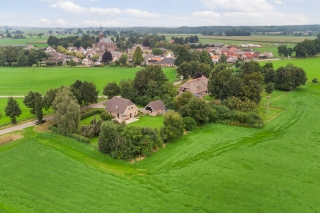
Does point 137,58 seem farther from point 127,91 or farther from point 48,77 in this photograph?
point 127,91

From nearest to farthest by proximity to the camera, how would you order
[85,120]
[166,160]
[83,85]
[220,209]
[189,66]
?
[220,209] → [166,160] → [85,120] → [83,85] → [189,66]

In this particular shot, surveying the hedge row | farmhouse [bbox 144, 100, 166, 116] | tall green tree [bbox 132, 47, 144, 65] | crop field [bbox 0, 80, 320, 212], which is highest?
tall green tree [bbox 132, 47, 144, 65]

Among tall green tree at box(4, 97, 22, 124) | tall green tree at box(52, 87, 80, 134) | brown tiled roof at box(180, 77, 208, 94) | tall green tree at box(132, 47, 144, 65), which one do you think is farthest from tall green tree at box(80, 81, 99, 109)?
tall green tree at box(132, 47, 144, 65)

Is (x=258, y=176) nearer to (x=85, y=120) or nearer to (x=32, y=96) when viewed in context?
(x=85, y=120)

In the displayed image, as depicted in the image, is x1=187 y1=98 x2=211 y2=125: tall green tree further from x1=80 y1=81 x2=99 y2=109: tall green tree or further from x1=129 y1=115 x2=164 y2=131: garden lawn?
x1=80 y1=81 x2=99 y2=109: tall green tree

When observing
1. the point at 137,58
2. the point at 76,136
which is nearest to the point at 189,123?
the point at 76,136

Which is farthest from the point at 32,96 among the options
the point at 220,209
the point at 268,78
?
the point at 268,78
